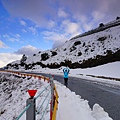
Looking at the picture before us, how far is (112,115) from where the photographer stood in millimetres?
5367

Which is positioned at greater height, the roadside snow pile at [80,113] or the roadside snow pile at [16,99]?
the roadside snow pile at [80,113]

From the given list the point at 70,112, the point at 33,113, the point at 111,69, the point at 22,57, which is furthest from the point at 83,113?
the point at 22,57

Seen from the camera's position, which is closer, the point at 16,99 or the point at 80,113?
the point at 80,113

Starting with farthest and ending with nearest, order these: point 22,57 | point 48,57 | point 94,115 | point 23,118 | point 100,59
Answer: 1. point 22,57
2. point 48,57
3. point 100,59
4. point 23,118
5. point 94,115

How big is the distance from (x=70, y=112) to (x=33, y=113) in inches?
129

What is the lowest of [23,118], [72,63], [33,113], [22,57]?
[23,118]

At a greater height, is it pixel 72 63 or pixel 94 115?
pixel 72 63

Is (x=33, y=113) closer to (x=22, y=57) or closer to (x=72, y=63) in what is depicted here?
(x=72, y=63)

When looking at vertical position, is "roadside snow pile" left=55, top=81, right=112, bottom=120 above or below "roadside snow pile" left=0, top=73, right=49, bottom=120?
above

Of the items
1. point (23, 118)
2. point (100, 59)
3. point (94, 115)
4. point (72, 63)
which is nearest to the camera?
point (94, 115)

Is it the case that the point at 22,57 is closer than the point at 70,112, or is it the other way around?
the point at 70,112

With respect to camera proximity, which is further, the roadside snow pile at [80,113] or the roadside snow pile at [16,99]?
the roadside snow pile at [16,99]

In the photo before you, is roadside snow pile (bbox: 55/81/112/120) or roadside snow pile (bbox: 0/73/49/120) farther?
roadside snow pile (bbox: 0/73/49/120)

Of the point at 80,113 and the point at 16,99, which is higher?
the point at 80,113
